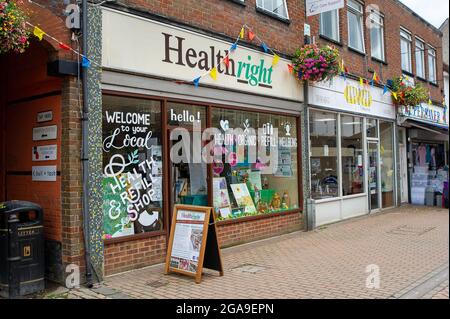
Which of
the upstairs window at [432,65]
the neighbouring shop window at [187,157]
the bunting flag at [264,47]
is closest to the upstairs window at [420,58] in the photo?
the upstairs window at [432,65]

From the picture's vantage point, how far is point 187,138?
7938 mm

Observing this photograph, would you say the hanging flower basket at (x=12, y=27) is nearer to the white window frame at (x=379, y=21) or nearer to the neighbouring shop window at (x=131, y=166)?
the neighbouring shop window at (x=131, y=166)

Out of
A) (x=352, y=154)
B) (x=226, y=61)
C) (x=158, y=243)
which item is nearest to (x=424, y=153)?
(x=352, y=154)

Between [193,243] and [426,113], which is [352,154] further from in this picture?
[193,243]

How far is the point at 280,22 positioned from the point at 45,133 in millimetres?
5880

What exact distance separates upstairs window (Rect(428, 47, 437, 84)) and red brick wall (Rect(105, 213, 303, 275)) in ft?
43.9

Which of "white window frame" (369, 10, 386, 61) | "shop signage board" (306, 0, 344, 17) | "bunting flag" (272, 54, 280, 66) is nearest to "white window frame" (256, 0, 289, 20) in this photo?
"shop signage board" (306, 0, 344, 17)

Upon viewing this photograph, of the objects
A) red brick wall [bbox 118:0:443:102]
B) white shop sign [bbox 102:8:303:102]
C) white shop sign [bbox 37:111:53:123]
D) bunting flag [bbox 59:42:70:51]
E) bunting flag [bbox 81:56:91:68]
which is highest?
red brick wall [bbox 118:0:443:102]

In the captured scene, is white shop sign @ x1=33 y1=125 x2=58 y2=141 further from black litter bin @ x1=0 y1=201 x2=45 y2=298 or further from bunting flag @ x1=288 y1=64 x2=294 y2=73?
bunting flag @ x1=288 y1=64 x2=294 y2=73

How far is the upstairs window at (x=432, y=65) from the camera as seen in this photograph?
19.5m

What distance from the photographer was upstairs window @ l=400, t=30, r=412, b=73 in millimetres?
16781

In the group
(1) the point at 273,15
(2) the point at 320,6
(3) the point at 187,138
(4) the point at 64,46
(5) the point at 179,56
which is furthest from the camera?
(2) the point at 320,6

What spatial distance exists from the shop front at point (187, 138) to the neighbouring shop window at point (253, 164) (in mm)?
23

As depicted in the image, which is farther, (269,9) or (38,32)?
(269,9)
